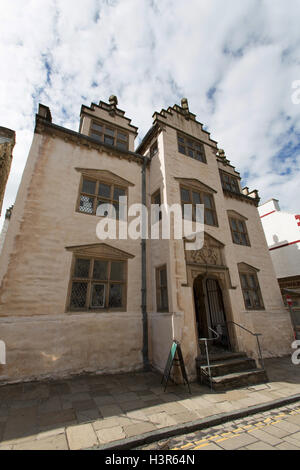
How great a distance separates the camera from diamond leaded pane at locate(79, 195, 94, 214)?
8.12 meters

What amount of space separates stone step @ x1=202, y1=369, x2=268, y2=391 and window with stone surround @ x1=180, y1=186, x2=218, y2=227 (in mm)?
5754

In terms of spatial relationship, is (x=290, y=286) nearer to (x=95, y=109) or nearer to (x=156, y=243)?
(x=156, y=243)

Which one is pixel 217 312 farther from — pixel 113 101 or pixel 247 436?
pixel 113 101

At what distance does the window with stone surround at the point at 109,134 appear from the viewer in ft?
33.4

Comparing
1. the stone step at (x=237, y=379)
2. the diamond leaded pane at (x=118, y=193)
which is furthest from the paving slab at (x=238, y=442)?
the diamond leaded pane at (x=118, y=193)

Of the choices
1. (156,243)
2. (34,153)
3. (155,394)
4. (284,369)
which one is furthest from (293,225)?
(34,153)

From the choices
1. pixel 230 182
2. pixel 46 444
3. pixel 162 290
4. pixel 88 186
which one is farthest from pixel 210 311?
pixel 230 182

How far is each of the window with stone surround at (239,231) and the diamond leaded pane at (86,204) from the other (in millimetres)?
8530

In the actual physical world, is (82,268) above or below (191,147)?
below

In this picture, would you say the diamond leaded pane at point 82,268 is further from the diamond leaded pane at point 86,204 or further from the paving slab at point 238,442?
the paving slab at point 238,442

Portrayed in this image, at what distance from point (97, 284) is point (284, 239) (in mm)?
15289

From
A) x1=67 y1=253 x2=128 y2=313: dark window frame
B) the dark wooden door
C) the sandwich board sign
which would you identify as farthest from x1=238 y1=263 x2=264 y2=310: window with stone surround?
x1=67 y1=253 x2=128 y2=313: dark window frame

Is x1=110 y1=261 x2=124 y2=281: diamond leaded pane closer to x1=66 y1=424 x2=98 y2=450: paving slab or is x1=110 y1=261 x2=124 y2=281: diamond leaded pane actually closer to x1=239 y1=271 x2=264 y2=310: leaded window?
x1=66 y1=424 x2=98 y2=450: paving slab

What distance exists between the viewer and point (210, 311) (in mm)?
9305
